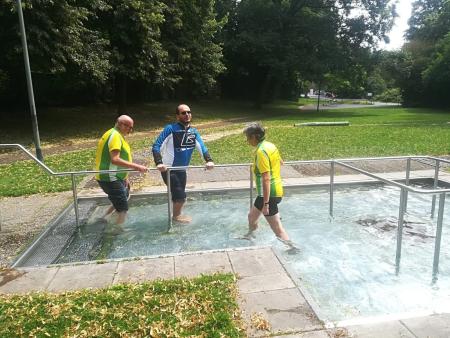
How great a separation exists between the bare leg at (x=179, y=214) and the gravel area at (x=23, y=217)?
2067 millimetres

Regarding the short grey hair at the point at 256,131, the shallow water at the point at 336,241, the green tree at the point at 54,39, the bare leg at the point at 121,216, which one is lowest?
the shallow water at the point at 336,241

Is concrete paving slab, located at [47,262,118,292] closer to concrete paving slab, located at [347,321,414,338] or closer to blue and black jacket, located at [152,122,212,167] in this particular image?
blue and black jacket, located at [152,122,212,167]

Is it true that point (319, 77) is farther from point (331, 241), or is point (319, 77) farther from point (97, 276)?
point (97, 276)

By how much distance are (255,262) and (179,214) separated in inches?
95.3

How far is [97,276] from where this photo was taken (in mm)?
4105

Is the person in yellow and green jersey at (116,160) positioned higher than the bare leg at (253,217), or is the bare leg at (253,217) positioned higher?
the person in yellow and green jersey at (116,160)

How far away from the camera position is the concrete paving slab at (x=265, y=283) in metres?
3.77

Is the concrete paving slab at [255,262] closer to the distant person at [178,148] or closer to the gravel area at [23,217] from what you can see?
the distant person at [178,148]

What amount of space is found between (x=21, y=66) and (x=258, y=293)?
721 inches

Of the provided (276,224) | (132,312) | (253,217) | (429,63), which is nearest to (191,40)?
(253,217)

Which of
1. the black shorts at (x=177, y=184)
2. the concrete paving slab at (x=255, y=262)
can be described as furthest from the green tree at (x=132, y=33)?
the concrete paving slab at (x=255, y=262)

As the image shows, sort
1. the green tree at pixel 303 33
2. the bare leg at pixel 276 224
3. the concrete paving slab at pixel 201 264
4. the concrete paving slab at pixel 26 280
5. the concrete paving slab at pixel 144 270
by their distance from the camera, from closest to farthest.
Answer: the concrete paving slab at pixel 26 280 < the concrete paving slab at pixel 144 270 < the concrete paving slab at pixel 201 264 < the bare leg at pixel 276 224 < the green tree at pixel 303 33

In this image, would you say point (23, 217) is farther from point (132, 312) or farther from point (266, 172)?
point (266, 172)

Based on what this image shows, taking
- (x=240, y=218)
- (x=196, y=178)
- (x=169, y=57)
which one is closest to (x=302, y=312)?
(x=240, y=218)
